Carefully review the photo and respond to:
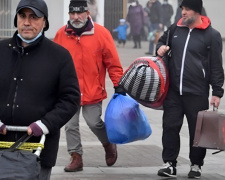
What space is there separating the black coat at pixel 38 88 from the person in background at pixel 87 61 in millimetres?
3127

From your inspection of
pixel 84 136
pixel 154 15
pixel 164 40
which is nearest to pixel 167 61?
pixel 164 40

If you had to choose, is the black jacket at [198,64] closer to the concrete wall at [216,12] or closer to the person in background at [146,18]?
the person in background at [146,18]

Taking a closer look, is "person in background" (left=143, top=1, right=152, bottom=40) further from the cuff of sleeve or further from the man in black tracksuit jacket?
the cuff of sleeve

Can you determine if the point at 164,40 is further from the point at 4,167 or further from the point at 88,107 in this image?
the point at 4,167

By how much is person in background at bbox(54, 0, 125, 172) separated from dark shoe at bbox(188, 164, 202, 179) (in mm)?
1018

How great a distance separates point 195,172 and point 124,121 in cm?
90

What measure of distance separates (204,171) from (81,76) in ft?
5.64

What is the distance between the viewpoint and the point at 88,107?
8336 millimetres

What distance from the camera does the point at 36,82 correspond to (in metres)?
4.96

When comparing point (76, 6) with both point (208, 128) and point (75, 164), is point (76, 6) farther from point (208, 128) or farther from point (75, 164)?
point (208, 128)

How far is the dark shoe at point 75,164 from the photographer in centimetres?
827

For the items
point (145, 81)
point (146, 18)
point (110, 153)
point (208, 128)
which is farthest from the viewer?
point (146, 18)

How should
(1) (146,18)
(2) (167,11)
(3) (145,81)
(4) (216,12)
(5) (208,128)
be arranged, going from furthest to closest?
(4) (216,12) < (1) (146,18) < (2) (167,11) < (3) (145,81) < (5) (208,128)

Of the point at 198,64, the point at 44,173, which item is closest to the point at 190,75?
the point at 198,64
